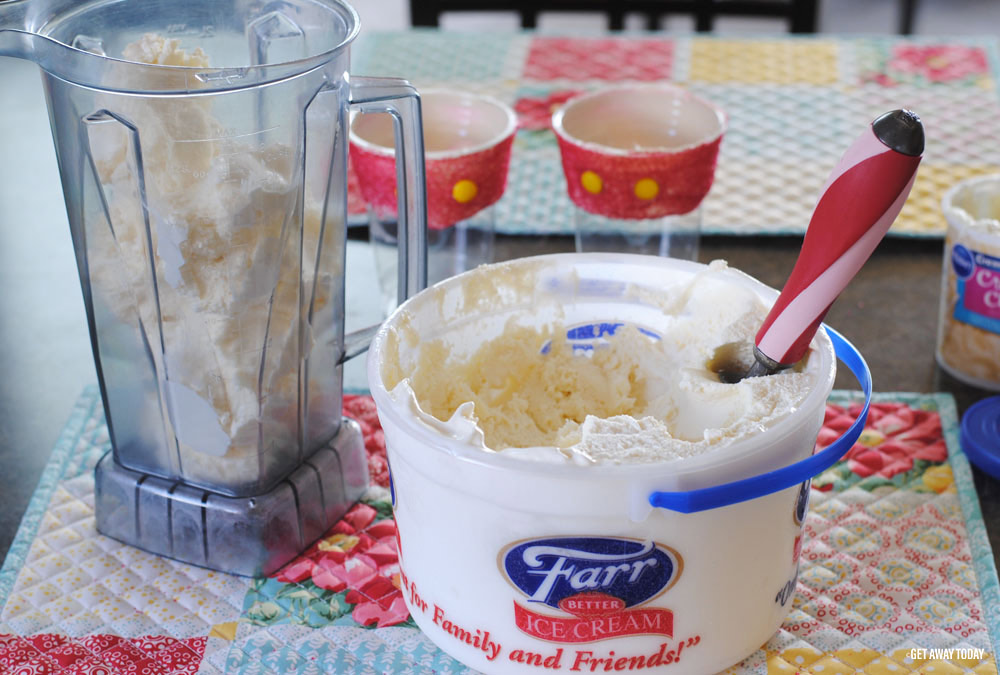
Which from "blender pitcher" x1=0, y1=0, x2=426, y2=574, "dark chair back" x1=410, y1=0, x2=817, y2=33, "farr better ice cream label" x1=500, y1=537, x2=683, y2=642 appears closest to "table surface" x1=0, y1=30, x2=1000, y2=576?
"blender pitcher" x1=0, y1=0, x2=426, y2=574

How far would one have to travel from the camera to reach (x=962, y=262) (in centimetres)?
63

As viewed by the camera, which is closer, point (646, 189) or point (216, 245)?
point (216, 245)

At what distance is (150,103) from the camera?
17.1 inches

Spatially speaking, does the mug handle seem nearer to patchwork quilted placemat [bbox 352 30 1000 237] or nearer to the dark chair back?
patchwork quilted placemat [bbox 352 30 1000 237]

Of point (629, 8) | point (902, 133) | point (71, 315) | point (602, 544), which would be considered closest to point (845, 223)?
point (902, 133)

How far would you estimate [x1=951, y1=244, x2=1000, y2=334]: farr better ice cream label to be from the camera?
0.62 metres

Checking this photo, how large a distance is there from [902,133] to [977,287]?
29 cm

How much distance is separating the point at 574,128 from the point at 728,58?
417mm

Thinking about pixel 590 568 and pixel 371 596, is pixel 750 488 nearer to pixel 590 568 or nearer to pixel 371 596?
pixel 590 568

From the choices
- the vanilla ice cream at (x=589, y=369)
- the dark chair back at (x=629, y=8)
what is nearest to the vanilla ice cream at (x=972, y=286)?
the vanilla ice cream at (x=589, y=369)

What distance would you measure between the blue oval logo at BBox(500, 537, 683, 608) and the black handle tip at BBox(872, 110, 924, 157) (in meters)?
0.18

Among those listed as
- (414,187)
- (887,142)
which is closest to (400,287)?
(414,187)

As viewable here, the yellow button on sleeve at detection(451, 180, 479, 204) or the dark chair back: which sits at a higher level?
the yellow button on sleeve at detection(451, 180, 479, 204)

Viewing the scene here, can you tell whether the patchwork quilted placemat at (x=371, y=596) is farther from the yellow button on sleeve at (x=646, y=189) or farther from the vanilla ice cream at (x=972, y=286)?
the yellow button on sleeve at (x=646, y=189)
